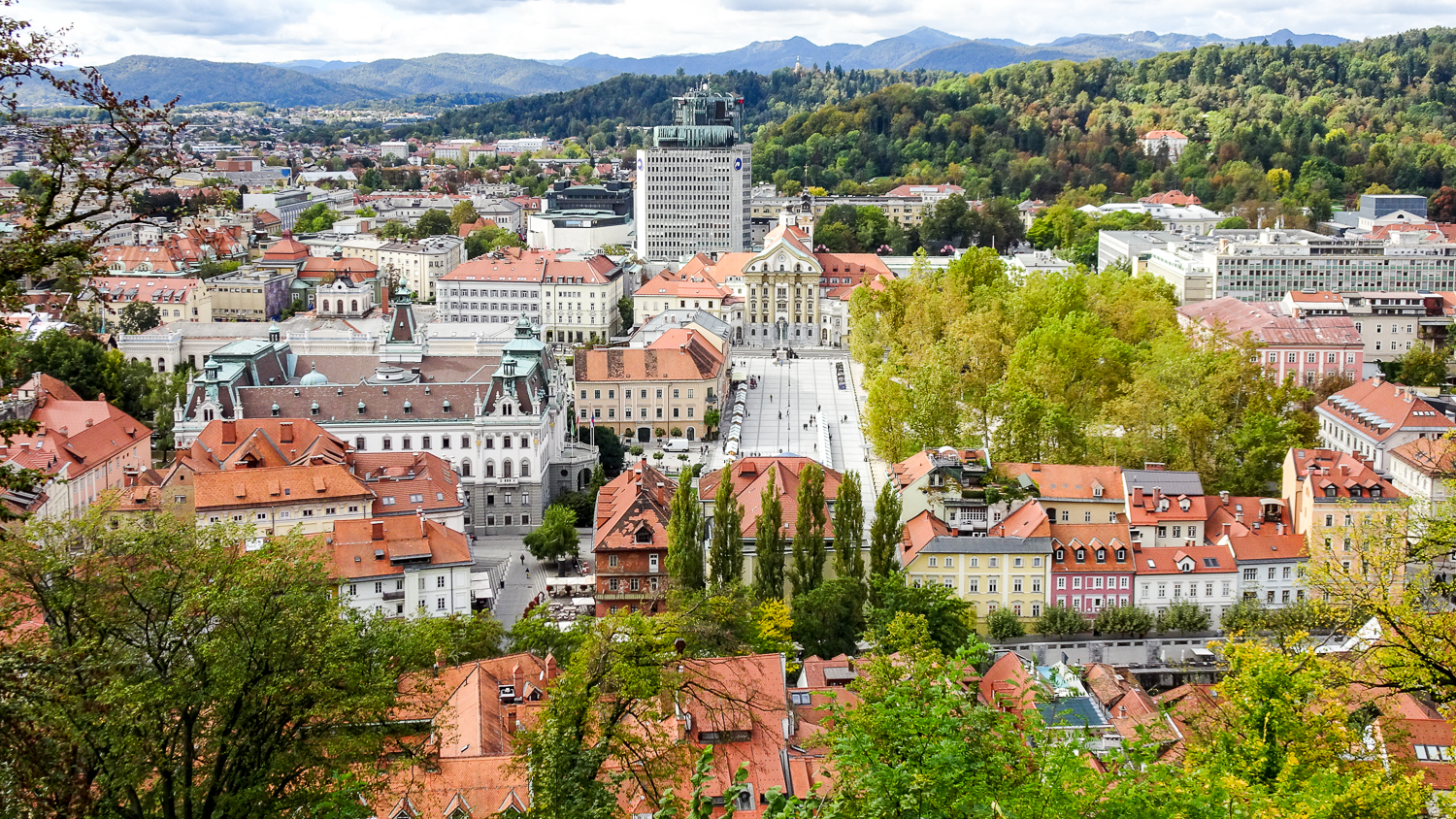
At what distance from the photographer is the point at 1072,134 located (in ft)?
575

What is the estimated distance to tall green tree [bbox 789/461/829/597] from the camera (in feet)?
152

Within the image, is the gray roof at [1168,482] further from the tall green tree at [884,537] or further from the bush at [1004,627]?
the tall green tree at [884,537]

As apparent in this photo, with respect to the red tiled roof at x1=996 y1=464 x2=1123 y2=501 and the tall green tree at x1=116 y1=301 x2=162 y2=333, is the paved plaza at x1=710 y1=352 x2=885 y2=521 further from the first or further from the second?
the tall green tree at x1=116 y1=301 x2=162 y2=333

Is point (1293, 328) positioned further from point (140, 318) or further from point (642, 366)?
point (140, 318)

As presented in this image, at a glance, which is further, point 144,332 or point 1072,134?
point 1072,134

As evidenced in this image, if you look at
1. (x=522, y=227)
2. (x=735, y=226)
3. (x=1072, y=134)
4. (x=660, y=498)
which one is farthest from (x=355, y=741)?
(x=1072, y=134)

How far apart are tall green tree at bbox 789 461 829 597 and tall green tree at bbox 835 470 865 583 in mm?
513

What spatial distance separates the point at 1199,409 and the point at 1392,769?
123 feet

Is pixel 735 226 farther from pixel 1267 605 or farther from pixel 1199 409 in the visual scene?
pixel 1267 605

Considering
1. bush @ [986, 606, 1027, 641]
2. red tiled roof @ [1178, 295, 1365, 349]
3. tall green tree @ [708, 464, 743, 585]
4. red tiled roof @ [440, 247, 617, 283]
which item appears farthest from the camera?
red tiled roof @ [440, 247, 617, 283]

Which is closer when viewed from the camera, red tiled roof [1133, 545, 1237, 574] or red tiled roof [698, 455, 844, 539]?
red tiled roof [698, 455, 844, 539]

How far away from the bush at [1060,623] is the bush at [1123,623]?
0.46 metres

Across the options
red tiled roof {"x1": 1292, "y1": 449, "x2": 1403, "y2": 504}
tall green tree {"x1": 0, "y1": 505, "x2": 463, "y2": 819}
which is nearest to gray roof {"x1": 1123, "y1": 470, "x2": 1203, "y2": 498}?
red tiled roof {"x1": 1292, "y1": 449, "x2": 1403, "y2": 504}

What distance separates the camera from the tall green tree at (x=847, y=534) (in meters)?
46.2
